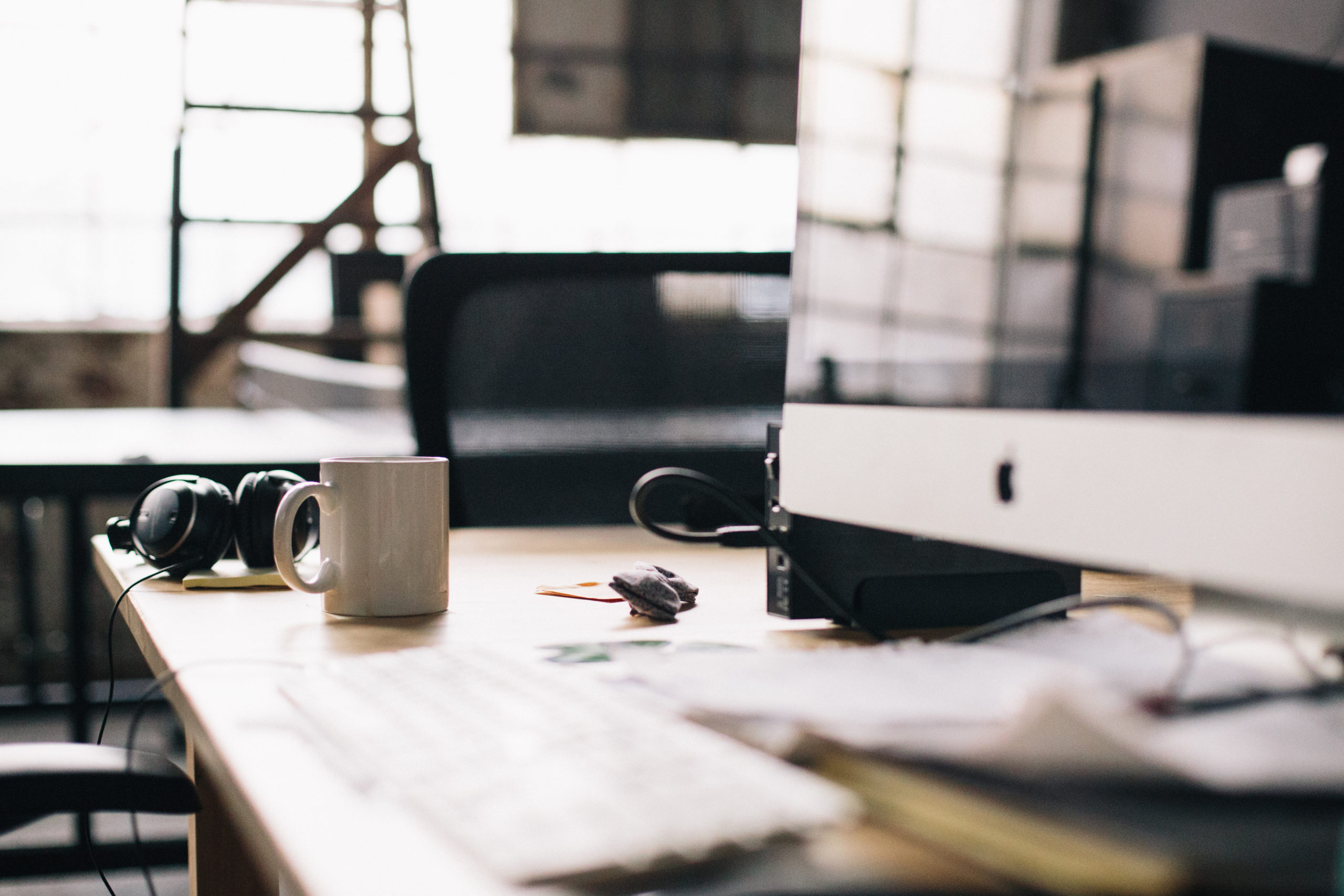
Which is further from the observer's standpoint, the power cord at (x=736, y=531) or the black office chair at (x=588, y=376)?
the black office chair at (x=588, y=376)

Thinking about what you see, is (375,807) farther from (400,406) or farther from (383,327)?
(383,327)

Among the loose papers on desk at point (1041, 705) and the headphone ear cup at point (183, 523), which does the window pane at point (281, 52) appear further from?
the loose papers on desk at point (1041, 705)

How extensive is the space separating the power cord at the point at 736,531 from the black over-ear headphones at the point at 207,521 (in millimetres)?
265

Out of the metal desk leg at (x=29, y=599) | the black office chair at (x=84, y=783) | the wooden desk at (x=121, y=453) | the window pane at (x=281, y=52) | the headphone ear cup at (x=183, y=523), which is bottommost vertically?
the metal desk leg at (x=29, y=599)

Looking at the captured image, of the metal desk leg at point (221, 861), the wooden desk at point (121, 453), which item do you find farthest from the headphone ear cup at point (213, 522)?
the wooden desk at point (121, 453)

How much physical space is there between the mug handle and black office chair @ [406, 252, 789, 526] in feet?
2.23

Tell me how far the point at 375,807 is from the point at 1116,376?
0.28m

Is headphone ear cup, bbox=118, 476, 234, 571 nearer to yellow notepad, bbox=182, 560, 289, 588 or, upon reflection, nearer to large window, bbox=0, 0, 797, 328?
yellow notepad, bbox=182, 560, 289, 588

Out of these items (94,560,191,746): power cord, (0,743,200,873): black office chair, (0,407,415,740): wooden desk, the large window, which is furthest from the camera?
the large window

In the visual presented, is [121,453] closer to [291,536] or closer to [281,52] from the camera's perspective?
[291,536]

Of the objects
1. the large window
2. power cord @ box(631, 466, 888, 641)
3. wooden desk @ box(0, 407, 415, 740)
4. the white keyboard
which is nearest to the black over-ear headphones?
power cord @ box(631, 466, 888, 641)

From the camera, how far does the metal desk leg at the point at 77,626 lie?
188 centimetres

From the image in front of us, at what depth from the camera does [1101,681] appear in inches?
15.6

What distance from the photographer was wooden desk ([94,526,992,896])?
1.09 feet
